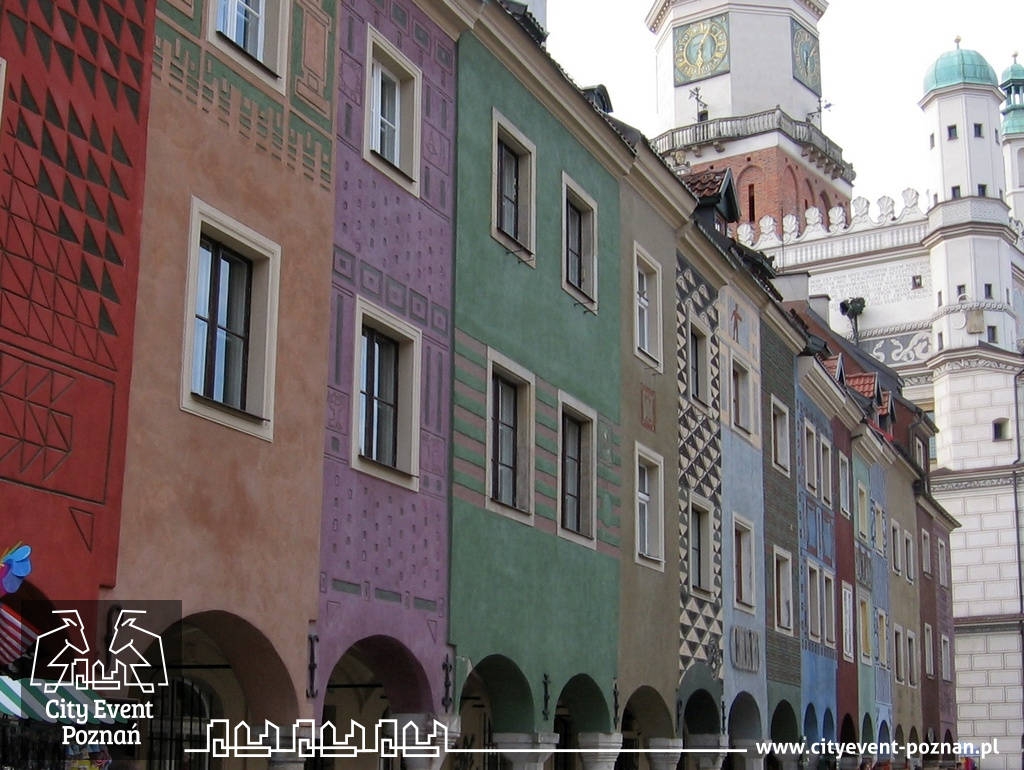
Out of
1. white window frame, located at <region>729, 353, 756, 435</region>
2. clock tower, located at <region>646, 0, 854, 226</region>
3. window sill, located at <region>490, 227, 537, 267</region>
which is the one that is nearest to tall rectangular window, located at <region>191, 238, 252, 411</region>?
window sill, located at <region>490, 227, 537, 267</region>

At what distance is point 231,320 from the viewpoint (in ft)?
43.1

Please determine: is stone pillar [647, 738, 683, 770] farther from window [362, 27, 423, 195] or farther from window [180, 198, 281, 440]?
window [180, 198, 281, 440]

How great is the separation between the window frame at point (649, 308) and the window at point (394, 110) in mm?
6348

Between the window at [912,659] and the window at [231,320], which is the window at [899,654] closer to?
the window at [912,659]

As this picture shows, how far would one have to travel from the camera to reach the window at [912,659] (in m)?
40.3

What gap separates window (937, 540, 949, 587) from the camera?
4689 centimetres

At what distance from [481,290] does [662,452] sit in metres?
5.93

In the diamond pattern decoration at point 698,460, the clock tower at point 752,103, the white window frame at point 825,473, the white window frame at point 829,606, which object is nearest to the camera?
the diamond pattern decoration at point 698,460

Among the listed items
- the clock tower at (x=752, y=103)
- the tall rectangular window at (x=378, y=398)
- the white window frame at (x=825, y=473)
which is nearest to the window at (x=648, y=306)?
the tall rectangular window at (x=378, y=398)

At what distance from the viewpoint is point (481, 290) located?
56.8 ft

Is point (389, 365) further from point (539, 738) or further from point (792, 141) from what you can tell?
point (792, 141)

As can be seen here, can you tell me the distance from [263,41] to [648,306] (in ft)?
32.7

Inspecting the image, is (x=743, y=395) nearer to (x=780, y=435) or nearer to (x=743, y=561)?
(x=780, y=435)

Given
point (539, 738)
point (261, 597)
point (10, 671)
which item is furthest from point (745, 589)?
point (10, 671)
